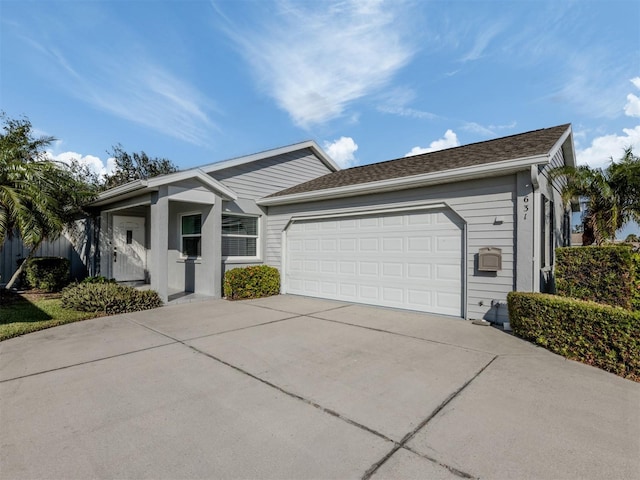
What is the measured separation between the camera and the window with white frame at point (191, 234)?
9927 millimetres

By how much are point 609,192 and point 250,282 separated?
9419 mm

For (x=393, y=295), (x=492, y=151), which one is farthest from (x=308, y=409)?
(x=492, y=151)

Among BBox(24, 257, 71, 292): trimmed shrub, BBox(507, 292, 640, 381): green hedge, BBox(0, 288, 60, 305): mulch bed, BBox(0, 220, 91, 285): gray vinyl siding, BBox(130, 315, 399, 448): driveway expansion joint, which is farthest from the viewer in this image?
BBox(0, 220, 91, 285): gray vinyl siding

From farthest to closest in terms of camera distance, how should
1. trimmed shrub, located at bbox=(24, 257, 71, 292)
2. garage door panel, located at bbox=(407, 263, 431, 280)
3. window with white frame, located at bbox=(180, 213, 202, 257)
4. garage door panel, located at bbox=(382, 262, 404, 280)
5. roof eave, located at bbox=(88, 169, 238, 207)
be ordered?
trimmed shrub, located at bbox=(24, 257, 71, 292) → window with white frame, located at bbox=(180, 213, 202, 257) → roof eave, located at bbox=(88, 169, 238, 207) → garage door panel, located at bbox=(382, 262, 404, 280) → garage door panel, located at bbox=(407, 263, 431, 280)

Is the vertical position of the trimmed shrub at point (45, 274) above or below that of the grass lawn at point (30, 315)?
above

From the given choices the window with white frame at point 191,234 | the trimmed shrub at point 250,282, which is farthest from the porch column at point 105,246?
the trimmed shrub at point 250,282

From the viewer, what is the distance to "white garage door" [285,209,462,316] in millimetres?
6879

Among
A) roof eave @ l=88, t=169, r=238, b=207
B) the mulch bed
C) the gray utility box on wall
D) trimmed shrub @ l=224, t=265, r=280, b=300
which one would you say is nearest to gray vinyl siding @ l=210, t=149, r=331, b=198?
roof eave @ l=88, t=169, r=238, b=207

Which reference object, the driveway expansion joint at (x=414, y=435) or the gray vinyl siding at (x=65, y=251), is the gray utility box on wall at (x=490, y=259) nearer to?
the driveway expansion joint at (x=414, y=435)

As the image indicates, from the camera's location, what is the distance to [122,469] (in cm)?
219

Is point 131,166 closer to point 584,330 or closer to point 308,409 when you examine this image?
point 308,409

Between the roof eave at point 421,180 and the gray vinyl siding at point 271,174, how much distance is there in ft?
3.57

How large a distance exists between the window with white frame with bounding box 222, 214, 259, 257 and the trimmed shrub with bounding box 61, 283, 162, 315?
2575 millimetres

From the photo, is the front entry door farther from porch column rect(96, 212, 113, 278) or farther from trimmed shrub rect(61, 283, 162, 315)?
trimmed shrub rect(61, 283, 162, 315)
